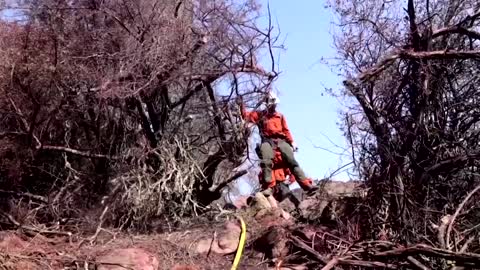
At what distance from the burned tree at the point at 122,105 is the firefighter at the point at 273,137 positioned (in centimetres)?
30

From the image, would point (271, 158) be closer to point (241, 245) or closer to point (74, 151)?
point (241, 245)

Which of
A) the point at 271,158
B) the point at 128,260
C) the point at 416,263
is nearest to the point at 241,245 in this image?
the point at 128,260

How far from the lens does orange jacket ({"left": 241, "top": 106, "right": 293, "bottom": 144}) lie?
12229mm

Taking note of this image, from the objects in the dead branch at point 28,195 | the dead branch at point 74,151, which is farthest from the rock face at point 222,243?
the dead branch at point 28,195

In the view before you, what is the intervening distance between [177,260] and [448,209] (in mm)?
3551

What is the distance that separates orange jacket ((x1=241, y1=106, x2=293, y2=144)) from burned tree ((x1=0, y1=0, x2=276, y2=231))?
0.80ft

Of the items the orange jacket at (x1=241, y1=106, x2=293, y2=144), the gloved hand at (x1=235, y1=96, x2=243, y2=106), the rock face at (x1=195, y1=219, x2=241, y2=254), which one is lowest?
the rock face at (x1=195, y1=219, x2=241, y2=254)

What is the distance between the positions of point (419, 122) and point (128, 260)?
4210 mm

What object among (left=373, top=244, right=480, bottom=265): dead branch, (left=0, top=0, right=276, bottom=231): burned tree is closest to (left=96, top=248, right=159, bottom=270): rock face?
(left=0, top=0, right=276, bottom=231): burned tree

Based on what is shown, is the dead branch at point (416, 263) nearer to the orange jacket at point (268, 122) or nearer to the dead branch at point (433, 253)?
the dead branch at point (433, 253)

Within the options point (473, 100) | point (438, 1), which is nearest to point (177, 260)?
point (473, 100)

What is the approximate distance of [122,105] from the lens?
12016 millimetres

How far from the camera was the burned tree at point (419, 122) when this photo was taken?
9891 millimetres

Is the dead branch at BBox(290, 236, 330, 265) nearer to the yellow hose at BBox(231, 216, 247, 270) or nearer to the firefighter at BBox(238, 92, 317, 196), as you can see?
the yellow hose at BBox(231, 216, 247, 270)
